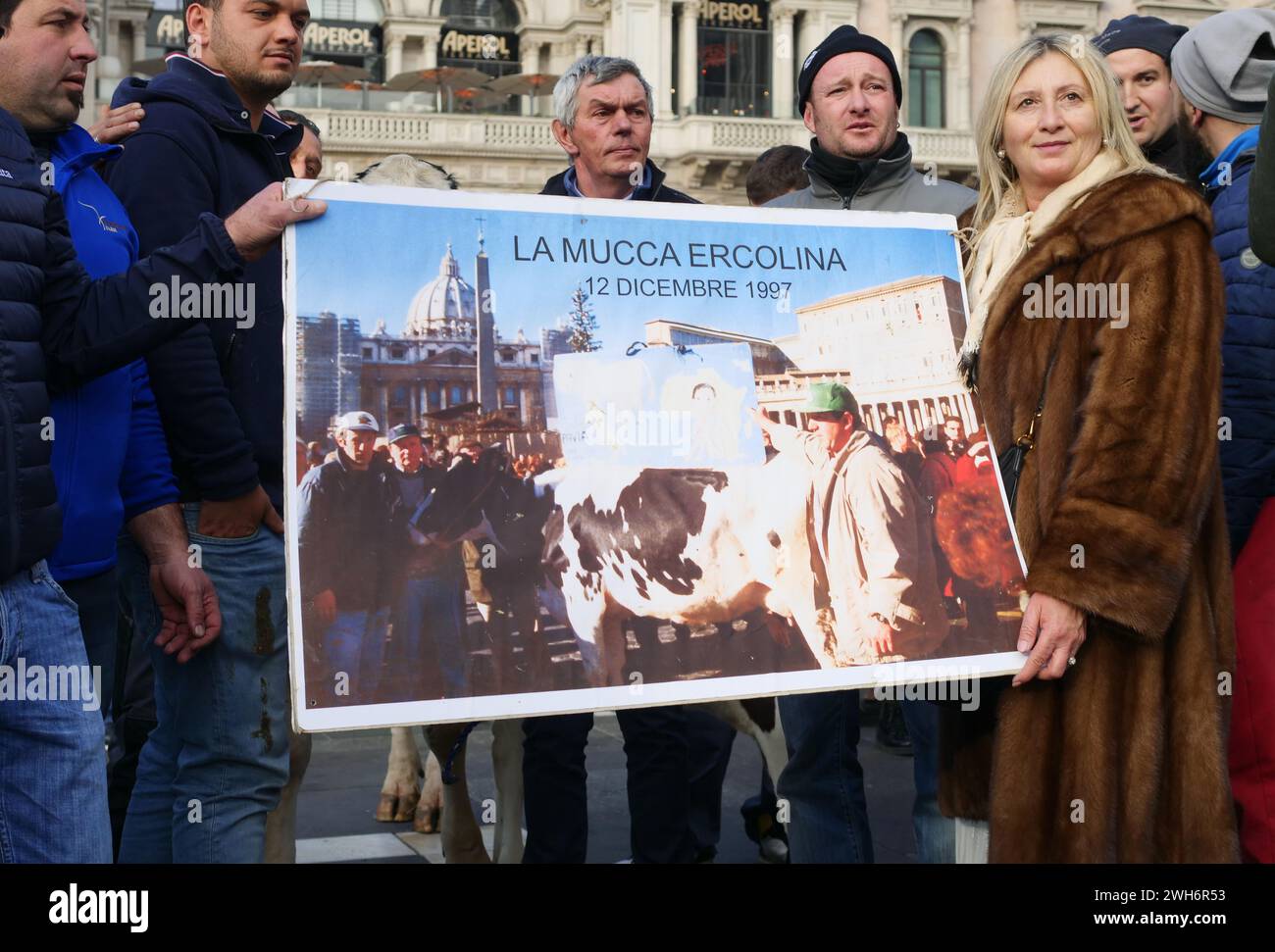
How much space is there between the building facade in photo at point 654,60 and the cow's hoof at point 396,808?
2363 centimetres

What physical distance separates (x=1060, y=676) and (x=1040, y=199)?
90 cm

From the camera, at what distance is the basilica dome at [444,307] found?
2.39 meters

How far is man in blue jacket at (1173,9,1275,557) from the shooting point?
299 centimetres

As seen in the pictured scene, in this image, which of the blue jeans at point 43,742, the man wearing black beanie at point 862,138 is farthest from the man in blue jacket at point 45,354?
the man wearing black beanie at point 862,138

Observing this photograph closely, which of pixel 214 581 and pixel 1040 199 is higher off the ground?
pixel 1040 199

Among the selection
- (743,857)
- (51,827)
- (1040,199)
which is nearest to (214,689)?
(51,827)

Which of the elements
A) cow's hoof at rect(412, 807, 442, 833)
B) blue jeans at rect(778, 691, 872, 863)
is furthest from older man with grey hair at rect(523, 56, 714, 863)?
cow's hoof at rect(412, 807, 442, 833)

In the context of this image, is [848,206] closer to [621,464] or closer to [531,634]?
[621,464]

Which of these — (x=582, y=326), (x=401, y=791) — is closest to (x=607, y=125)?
(x=582, y=326)

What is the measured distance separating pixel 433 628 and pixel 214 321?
846mm

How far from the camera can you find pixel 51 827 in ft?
7.73

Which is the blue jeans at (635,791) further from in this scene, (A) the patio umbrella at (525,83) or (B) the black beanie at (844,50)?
(A) the patio umbrella at (525,83)

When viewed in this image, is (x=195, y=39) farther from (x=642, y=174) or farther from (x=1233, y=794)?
(x=1233, y=794)

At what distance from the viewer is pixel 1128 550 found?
2492 mm
